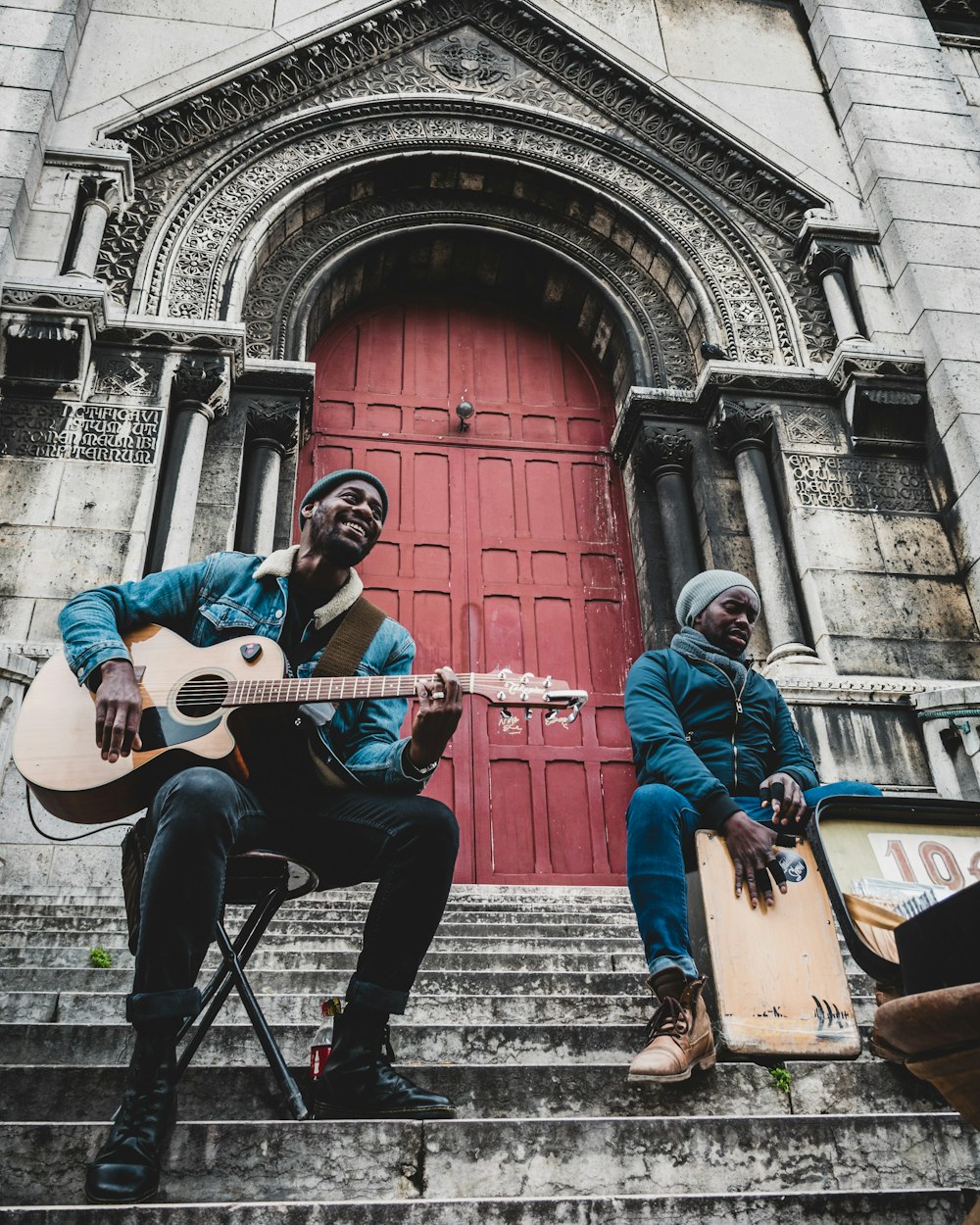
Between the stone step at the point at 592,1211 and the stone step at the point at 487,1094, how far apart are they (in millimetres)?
608

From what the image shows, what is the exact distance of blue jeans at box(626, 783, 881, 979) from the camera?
8.84ft

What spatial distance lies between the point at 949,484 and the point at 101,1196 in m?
6.41

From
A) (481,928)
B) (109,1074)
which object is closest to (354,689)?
(109,1074)

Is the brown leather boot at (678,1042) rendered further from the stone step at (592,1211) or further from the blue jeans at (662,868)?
the stone step at (592,1211)

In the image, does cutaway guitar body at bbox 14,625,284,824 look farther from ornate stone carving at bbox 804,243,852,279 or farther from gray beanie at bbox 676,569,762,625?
ornate stone carving at bbox 804,243,852,279

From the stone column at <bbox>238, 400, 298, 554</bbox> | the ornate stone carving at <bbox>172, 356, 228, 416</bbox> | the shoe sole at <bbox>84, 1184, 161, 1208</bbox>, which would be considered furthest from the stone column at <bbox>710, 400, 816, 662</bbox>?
the shoe sole at <bbox>84, 1184, 161, 1208</bbox>

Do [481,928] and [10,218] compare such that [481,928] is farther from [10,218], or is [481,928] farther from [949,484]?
[10,218]

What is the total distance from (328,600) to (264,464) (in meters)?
3.97

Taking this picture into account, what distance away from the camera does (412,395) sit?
26.0 feet

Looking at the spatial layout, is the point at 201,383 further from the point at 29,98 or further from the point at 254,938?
the point at 254,938

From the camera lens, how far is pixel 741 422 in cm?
710

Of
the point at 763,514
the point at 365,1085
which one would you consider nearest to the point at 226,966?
the point at 365,1085

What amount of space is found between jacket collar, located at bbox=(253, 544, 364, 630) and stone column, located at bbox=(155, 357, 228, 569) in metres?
3.10

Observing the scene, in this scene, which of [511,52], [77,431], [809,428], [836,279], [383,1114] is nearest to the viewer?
[383,1114]
